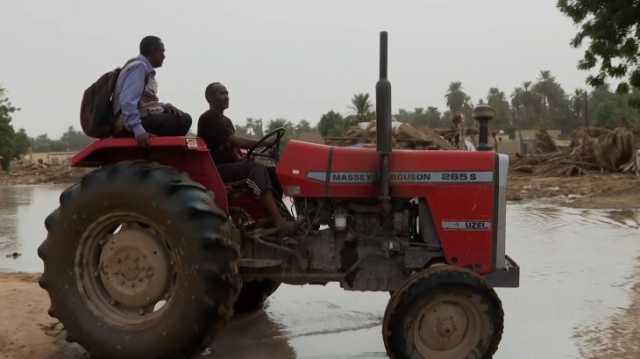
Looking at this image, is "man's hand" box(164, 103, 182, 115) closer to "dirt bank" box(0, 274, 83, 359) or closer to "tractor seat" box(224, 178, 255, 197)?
"tractor seat" box(224, 178, 255, 197)

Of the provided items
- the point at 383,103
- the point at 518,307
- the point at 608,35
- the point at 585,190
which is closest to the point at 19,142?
the point at 585,190

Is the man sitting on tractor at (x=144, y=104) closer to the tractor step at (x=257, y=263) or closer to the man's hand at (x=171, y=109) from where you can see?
the man's hand at (x=171, y=109)

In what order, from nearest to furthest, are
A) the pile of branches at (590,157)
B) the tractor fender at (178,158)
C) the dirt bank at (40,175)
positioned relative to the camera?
1. the tractor fender at (178,158)
2. the pile of branches at (590,157)
3. the dirt bank at (40,175)

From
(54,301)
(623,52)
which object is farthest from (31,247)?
(623,52)

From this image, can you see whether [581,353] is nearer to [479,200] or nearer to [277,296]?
[479,200]

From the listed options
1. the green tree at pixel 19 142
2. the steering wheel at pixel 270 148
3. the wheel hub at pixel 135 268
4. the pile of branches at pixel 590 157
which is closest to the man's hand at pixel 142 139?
the wheel hub at pixel 135 268

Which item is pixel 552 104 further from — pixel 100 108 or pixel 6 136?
pixel 100 108

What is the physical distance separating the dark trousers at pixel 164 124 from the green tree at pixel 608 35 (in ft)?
34.3

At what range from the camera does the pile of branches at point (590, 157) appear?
29.6 metres

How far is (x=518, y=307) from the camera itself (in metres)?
7.20

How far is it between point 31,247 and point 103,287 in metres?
7.75

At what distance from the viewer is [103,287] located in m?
5.10

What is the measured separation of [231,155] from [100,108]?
1.04 meters

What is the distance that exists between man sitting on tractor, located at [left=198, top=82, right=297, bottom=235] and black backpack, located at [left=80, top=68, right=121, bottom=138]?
29.0 inches
